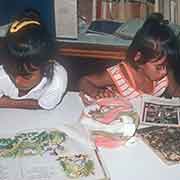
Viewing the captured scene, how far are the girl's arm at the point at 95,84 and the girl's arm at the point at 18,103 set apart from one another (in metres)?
0.18

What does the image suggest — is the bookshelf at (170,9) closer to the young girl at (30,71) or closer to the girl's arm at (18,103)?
the young girl at (30,71)

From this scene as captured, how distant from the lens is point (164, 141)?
135 cm

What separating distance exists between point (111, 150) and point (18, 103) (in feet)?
1.25

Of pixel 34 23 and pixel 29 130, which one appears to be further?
pixel 34 23

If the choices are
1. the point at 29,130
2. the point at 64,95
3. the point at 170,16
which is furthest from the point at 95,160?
the point at 170,16

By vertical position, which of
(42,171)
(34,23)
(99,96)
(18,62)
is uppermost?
(34,23)

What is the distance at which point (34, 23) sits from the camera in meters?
1.53

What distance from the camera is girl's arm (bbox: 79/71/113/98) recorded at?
5.29 feet

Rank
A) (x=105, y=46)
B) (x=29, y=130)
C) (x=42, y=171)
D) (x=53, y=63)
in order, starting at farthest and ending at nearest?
(x=105, y=46)
(x=53, y=63)
(x=29, y=130)
(x=42, y=171)

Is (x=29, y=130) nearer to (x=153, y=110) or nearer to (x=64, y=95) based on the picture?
(x=64, y=95)

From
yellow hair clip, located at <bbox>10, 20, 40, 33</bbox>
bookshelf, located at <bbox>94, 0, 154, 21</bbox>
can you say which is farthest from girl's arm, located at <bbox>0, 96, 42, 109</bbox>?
bookshelf, located at <bbox>94, 0, 154, 21</bbox>

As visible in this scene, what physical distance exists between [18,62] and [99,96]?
28 centimetres

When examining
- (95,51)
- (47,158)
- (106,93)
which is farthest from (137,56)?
(47,158)

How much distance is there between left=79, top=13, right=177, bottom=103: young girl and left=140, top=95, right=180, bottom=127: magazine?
0.24 feet
